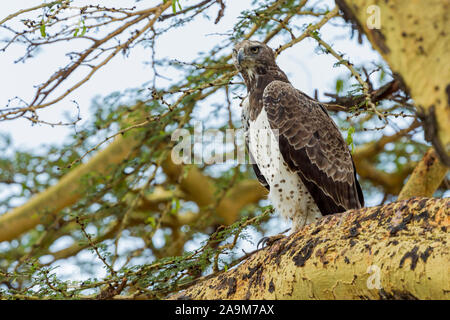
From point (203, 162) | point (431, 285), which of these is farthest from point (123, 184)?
point (431, 285)

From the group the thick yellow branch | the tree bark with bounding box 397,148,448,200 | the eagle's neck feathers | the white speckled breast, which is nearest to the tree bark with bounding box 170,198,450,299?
the white speckled breast

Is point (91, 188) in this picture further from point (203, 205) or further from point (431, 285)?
point (431, 285)

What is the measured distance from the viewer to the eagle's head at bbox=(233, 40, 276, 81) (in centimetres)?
506

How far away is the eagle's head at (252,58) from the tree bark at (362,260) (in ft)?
6.78

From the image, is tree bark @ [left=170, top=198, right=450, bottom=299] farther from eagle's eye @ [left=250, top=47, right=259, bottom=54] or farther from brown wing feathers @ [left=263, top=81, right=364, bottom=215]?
eagle's eye @ [left=250, top=47, right=259, bottom=54]

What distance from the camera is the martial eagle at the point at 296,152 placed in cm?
462

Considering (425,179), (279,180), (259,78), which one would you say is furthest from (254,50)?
(425,179)

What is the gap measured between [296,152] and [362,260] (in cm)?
185

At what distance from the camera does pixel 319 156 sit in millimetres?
4727

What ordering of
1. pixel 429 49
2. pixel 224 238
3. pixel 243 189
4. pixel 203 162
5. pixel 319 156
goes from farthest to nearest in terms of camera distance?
1. pixel 243 189
2. pixel 203 162
3. pixel 319 156
4. pixel 224 238
5. pixel 429 49

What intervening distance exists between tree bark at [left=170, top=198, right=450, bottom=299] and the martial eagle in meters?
1.16

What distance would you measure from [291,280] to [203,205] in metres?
5.54

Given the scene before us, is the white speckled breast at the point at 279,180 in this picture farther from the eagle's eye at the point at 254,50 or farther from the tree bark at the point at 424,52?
the tree bark at the point at 424,52

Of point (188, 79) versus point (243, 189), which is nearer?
point (188, 79)
